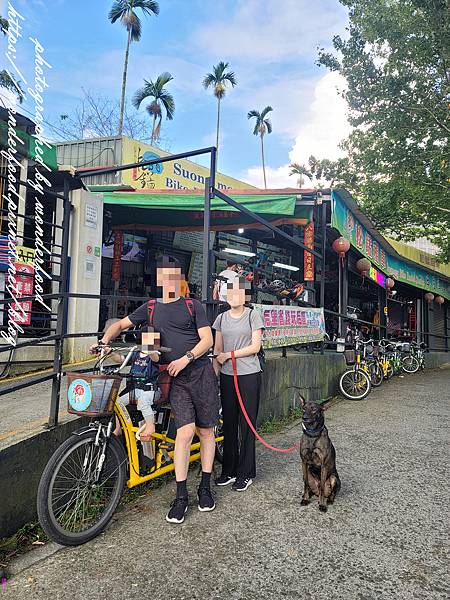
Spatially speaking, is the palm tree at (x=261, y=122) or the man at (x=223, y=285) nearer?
the man at (x=223, y=285)

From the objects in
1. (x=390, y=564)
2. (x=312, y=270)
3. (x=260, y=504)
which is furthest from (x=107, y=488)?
(x=312, y=270)

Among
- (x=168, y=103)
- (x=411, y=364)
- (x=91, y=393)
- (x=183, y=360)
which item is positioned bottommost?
(x=411, y=364)

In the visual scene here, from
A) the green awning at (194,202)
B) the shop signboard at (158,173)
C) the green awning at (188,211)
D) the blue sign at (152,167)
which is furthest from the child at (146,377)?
the blue sign at (152,167)

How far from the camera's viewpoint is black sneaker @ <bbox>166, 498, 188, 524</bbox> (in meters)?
2.97

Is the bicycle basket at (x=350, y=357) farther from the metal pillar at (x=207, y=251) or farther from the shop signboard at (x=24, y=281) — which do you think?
the shop signboard at (x=24, y=281)

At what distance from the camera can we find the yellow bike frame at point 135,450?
305 cm

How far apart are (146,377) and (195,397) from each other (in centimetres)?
39

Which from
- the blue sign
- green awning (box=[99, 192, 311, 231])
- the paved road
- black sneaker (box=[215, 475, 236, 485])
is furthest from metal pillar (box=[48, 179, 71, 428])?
the blue sign

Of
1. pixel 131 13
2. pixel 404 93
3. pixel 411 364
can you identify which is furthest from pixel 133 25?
pixel 411 364

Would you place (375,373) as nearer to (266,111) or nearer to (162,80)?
(162,80)

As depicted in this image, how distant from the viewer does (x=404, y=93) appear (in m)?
11.7

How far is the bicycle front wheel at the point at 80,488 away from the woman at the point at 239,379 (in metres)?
1.05

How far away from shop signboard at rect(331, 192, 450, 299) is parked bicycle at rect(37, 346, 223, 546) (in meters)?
5.24

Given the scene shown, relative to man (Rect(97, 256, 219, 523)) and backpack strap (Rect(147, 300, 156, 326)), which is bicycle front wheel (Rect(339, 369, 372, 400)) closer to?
man (Rect(97, 256, 219, 523))
